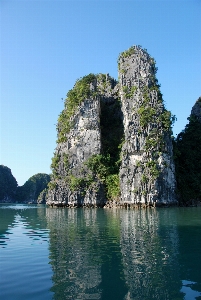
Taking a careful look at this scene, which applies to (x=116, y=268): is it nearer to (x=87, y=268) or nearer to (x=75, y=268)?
(x=87, y=268)

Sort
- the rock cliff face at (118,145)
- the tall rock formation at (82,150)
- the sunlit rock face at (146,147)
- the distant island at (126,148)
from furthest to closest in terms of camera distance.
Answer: the tall rock formation at (82,150) → the distant island at (126,148) → the rock cliff face at (118,145) → the sunlit rock face at (146,147)

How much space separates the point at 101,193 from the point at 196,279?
4031 centimetres

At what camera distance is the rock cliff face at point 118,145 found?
4309 cm

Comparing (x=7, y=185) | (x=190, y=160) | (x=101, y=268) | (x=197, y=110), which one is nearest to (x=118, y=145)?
(x=190, y=160)

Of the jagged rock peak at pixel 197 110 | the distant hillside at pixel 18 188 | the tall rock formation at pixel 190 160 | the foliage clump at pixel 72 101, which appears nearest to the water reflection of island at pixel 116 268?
the tall rock formation at pixel 190 160

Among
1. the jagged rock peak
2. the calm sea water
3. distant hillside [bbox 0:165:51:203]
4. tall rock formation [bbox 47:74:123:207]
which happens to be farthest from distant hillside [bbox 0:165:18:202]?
the calm sea water

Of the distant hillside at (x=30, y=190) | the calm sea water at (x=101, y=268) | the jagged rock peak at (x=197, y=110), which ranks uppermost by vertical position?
the jagged rock peak at (x=197, y=110)

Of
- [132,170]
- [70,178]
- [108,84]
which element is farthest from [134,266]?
[108,84]

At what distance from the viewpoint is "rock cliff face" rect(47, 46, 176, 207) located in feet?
141

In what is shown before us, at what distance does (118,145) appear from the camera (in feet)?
174

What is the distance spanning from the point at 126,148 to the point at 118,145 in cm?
702

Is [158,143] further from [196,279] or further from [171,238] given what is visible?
[196,279]

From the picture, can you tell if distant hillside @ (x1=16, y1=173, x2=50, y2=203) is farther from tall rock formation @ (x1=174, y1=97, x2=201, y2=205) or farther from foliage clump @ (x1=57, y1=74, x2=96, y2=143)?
tall rock formation @ (x1=174, y1=97, x2=201, y2=205)

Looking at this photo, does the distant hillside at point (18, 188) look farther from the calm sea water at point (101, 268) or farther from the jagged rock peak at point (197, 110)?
the calm sea water at point (101, 268)
